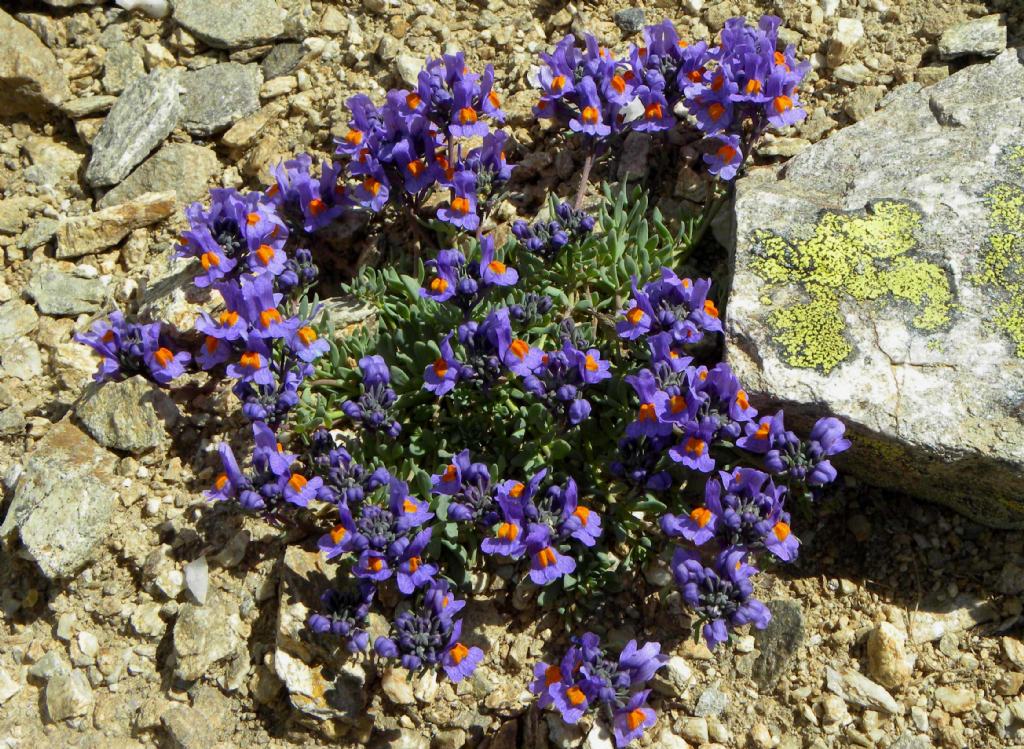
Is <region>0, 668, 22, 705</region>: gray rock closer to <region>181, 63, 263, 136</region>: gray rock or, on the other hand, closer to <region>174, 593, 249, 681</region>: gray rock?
<region>174, 593, 249, 681</region>: gray rock

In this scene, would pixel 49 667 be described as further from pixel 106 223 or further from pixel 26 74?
pixel 26 74

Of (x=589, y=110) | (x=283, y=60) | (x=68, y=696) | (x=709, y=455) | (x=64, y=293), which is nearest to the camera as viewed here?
(x=709, y=455)

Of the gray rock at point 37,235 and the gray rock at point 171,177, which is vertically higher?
the gray rock at point 171,177

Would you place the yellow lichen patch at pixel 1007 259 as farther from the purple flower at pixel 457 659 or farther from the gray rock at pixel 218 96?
the gray rock at pixel 218 96

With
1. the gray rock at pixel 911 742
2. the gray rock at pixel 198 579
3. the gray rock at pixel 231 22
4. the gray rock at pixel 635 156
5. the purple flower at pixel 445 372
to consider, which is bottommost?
the gray rock at pixel 911 742

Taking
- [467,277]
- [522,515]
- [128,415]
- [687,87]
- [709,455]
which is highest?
[687,87]

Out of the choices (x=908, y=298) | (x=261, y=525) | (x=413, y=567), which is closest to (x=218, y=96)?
(x=261, y=525)

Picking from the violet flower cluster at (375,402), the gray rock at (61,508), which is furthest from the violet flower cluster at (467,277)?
the gray rock at (61,508)

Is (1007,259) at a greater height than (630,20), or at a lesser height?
lesser
